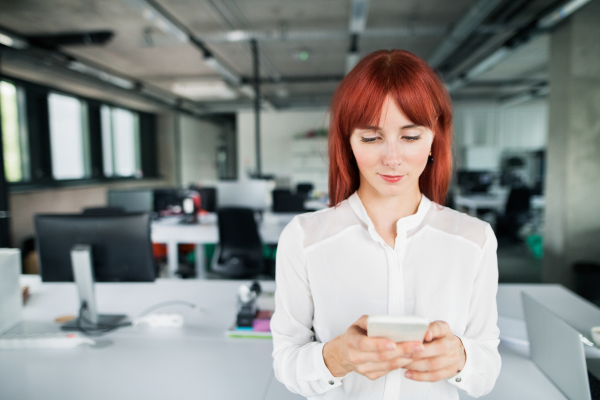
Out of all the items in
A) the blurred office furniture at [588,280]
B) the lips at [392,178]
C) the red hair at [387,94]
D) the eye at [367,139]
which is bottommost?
the blurred office furniture at [588,280]

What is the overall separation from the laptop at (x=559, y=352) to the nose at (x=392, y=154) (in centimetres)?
76

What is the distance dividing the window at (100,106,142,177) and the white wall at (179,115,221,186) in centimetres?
159

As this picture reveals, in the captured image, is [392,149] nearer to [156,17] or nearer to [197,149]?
[156,17]

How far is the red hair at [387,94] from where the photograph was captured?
80 centimetres

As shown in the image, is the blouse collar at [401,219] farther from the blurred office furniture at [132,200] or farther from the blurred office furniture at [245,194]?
the blurred office furniture at [132,200]

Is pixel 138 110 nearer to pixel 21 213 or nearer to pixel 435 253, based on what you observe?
pixel 21 213

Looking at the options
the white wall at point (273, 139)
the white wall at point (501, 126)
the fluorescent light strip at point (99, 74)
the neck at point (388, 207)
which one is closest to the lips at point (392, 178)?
the neck at point (388, 207)

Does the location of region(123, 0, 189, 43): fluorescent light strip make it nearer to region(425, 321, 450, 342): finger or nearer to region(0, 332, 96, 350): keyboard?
region(0, 332, 96, 350): keyboard

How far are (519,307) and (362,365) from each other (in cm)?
148

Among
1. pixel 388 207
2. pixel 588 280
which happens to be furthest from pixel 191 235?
pixel 588 280

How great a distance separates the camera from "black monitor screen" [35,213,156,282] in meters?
1.71

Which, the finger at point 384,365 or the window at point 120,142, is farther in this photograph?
the window at point 120,142

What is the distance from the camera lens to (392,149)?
0.81 metres

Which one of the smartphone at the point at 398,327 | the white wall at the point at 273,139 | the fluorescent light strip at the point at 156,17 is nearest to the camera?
the smartphone at the point at 398,327
